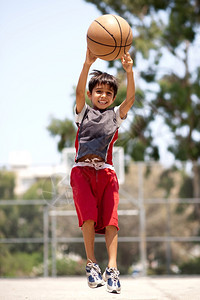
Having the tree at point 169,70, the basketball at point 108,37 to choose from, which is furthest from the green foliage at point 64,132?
the basketball at point 108,37

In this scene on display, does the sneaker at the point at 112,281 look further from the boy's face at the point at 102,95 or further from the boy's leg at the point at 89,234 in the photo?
the boy's face at the point at 102,95

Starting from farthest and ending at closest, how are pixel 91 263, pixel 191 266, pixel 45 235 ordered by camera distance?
pixel 191 266, pixel 45 235, pixel 91 263

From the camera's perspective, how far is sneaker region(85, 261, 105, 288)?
142 inches

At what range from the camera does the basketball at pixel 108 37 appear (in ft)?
12.9

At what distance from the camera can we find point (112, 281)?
11.8 ft

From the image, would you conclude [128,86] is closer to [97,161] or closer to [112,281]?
[97,161]

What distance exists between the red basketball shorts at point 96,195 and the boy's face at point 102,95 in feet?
1.68

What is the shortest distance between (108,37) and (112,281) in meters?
1.87

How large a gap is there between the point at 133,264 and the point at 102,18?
12556 mm

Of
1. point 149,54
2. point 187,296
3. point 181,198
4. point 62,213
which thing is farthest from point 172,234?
point 187,296

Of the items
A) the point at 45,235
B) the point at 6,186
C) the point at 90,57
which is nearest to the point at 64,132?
the point at 6,186

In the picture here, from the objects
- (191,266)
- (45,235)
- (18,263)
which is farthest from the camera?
(191,266)

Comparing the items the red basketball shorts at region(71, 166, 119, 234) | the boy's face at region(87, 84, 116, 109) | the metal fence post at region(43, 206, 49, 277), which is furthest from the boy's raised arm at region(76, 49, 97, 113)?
the metal fence post at region(43, 206, 49, 277)

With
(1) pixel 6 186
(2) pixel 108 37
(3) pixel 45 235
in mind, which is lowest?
(3) pixel 45 235
